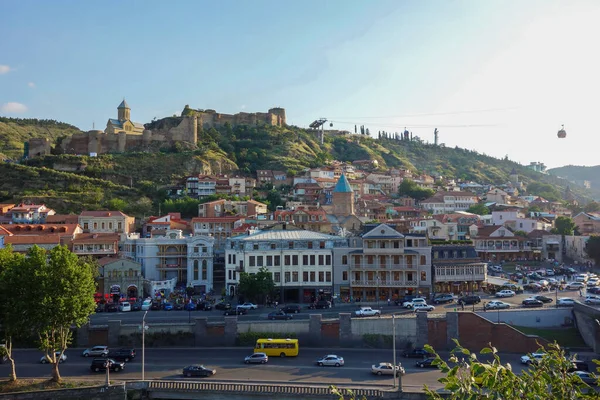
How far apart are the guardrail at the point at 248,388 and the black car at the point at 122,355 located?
5303 millimetres

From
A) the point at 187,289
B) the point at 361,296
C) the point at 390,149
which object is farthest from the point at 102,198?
the point at 390,149

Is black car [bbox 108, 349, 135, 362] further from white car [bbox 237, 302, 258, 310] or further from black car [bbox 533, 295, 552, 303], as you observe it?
black car [bbox 533, 295, 552, 303]

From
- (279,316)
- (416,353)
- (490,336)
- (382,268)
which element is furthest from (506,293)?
(279,316)

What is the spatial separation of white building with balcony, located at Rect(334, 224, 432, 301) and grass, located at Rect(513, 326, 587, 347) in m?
9.78

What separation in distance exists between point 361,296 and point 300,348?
11572mm

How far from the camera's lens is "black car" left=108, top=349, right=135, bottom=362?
3183 cm

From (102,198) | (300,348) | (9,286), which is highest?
(102,198)

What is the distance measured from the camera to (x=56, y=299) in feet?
96.9

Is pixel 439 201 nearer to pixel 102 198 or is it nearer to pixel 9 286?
pixel 102 198

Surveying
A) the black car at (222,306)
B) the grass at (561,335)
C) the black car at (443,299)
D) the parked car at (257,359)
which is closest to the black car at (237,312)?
the black car at (222,306)

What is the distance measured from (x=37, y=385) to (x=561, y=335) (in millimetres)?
32731

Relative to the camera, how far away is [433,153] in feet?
559

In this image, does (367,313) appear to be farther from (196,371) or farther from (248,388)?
(248,388)

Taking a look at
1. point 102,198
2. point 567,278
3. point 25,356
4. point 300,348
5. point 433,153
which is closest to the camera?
point 25,356
